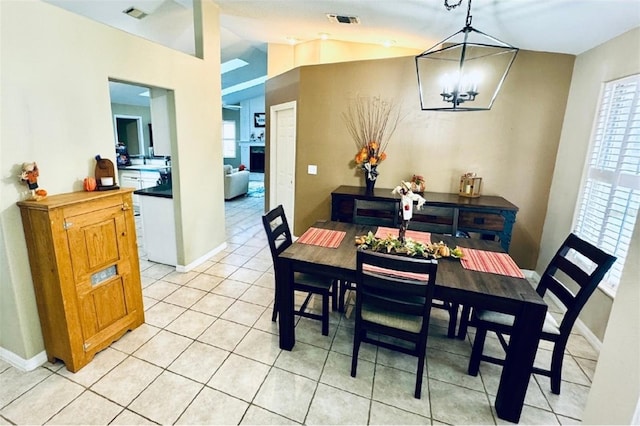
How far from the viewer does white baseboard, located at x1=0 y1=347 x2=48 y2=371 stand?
203cm

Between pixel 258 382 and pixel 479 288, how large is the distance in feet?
4.93

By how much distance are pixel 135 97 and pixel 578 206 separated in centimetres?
989

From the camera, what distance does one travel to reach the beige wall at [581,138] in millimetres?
2416

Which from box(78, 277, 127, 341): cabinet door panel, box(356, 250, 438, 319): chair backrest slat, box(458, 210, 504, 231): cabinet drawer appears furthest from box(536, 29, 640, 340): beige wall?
box(78, 277, 127, 341): cabinet door panel

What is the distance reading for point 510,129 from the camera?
136 inches

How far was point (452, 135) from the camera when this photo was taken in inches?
143

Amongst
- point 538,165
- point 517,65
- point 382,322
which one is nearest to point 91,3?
point 382,322

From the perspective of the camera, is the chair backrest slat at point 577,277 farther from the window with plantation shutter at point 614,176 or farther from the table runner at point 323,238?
the table runner at point 323,238

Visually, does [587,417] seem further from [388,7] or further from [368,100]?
[368,100]

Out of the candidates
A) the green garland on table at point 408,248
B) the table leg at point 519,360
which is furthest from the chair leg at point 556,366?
the green garland on table at point 408,248

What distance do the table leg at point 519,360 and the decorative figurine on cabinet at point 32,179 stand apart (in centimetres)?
298

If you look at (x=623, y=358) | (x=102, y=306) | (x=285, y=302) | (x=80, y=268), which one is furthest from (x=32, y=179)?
(x=623, y=358)

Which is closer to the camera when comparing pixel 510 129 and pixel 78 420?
pixel 78 420

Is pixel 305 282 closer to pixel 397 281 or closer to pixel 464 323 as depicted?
pixel 397 281
